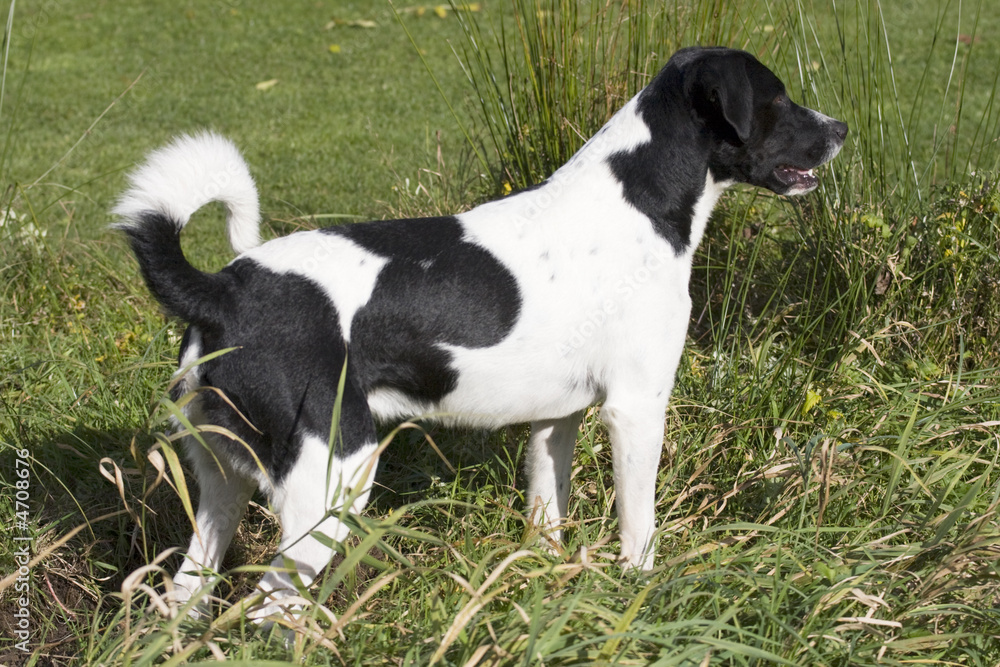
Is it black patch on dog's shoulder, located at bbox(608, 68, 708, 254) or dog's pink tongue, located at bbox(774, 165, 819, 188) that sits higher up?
black patch on dog's shoulder, located at bbox(608, 68, 708, 254)

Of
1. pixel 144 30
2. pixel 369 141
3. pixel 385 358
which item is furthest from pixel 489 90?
pixel 144 30

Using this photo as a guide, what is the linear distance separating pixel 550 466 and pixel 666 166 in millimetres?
1013

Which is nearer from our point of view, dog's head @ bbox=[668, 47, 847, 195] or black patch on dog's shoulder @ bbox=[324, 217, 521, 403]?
black patch on dog's shoulder @ bbox=[324, 217, 521, 403]

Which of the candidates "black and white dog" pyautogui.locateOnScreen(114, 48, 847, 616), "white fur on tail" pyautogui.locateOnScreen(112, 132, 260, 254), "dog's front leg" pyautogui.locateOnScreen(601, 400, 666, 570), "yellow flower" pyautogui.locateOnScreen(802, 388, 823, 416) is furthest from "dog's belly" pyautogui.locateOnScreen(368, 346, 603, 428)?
"yellow flower" pyautogui.locateOnScreen(802, 388, 823, 416)

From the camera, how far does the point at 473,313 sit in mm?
2533

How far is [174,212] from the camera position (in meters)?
2.37

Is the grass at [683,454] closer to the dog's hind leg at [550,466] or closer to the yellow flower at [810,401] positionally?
the yellow flower at [810,401]

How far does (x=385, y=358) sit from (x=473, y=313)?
264 mm

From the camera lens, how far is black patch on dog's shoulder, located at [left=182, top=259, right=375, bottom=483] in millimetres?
2354

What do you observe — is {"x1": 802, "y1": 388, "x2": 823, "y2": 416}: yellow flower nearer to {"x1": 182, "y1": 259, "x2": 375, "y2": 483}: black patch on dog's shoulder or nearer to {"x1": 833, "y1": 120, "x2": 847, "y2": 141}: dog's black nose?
{"x1": 833, "y1": 120, "x2": 847, "y2": 141}: dog's black nose

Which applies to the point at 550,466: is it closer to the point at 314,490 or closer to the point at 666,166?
the point at 314,490

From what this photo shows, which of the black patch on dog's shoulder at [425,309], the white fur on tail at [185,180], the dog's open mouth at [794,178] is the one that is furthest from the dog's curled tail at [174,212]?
the dog's open mouth at [794,178]

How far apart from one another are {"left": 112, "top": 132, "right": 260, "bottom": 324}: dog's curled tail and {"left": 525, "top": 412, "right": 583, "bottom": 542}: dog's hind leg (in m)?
1.11

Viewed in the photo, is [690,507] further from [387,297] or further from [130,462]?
[130,462]
